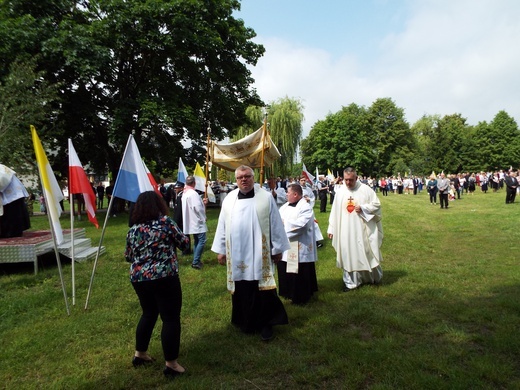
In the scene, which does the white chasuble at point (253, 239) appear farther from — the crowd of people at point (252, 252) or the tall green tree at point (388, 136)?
the tall green tree at point (388, 136)

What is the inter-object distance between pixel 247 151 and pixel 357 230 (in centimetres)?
448

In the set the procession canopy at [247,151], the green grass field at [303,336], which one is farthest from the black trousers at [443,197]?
the procession canopy at [247,151]

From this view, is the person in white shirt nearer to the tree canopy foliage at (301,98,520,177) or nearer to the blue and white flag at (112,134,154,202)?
the blue and white flag at (112,134,154,202)

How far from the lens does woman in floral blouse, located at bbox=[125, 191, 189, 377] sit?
3758mm

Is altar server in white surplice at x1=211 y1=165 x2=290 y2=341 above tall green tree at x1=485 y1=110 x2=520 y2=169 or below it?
below

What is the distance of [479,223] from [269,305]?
13.0m

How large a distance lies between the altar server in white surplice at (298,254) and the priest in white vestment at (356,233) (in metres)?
0.76

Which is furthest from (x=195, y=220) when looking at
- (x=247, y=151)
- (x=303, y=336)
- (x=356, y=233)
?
(x=303, y=336)

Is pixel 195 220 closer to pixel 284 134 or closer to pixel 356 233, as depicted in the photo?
pixel 356 233

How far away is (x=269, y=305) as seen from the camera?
477cm

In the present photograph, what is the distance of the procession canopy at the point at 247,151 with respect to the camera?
1004cm

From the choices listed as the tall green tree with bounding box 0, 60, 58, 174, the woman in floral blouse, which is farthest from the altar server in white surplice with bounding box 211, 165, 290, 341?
the tall green tree with bounding box 0, 60, 58, 174

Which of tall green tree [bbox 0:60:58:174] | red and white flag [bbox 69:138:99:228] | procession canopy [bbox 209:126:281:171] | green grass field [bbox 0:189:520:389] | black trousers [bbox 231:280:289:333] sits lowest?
green grass field [bbox 0:189:520:389]

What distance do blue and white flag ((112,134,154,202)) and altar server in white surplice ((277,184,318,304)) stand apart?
7.52ft
